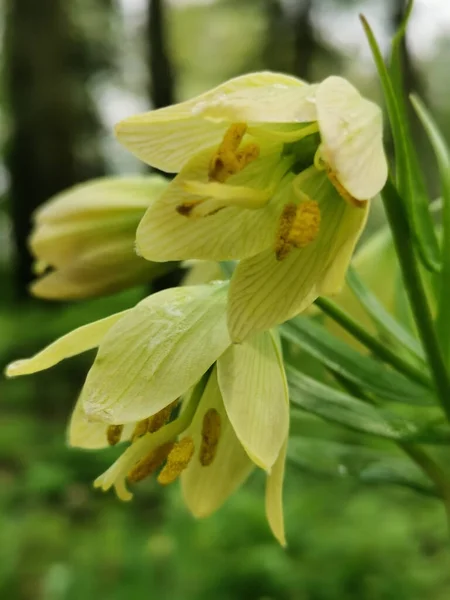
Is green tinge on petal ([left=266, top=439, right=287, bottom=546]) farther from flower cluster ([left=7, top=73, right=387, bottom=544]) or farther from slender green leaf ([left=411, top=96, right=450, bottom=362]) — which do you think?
slender green leaf ([left=411, top=96, right=450, bottom=362])

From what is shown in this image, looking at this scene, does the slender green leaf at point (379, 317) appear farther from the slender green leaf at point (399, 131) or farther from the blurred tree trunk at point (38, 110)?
the blurred tree trunk at point (38, 110)

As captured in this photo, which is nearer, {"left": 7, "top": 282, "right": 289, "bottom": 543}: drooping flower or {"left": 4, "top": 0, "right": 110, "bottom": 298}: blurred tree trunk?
{"left": 7, "top": 282, "right": 289, "bottom": 543}: drooping flower

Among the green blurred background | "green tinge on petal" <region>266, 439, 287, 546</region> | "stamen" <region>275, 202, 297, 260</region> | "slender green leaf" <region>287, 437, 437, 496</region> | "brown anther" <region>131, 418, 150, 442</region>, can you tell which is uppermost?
"stamen" <region>275, 202, 297, 260</region>

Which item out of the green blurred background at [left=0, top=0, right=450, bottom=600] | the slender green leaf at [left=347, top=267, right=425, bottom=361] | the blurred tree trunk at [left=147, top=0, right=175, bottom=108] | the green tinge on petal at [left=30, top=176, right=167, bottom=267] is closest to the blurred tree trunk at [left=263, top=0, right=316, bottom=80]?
the green blurred background at [left=0, top=0, right=450, bottom=600]

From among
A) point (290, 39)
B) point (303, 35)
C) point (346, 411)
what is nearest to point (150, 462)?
point (346, 411)

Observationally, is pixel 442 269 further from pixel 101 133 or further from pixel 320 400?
pixel 101 133

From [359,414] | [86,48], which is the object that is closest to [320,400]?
[359,414]
